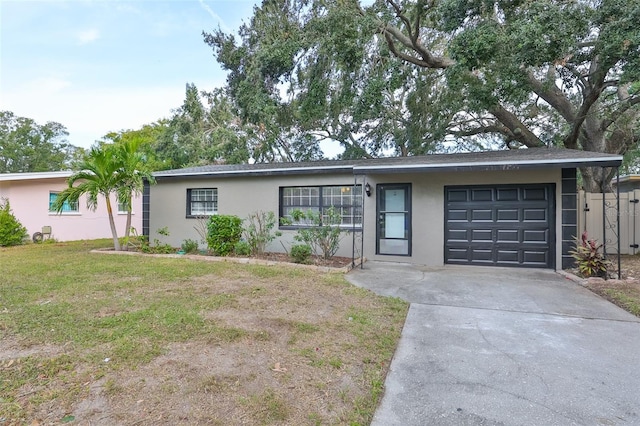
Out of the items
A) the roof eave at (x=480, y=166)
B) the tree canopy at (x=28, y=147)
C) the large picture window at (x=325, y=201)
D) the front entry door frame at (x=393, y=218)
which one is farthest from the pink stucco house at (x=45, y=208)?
the tree canopy at (x=28, y=147)

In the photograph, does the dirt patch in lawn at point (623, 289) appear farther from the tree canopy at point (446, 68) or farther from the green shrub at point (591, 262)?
the tree canopy at point (446, 68)

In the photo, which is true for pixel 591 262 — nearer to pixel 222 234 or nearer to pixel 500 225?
pixel 500 225

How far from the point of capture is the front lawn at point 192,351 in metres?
2.13

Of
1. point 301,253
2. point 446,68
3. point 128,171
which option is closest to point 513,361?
point 301,253

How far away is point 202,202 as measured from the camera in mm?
10320

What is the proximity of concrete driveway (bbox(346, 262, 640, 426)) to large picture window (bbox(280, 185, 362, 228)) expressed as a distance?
11.7 feet

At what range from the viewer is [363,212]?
837 cm

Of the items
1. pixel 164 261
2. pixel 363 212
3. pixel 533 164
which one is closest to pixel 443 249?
pixel 363 212

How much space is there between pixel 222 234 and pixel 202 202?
2.51 meters

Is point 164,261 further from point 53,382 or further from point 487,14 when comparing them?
point 487,14

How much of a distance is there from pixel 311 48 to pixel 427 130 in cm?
643

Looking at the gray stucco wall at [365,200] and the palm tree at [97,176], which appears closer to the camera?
the gray stucco wall at [365,200]

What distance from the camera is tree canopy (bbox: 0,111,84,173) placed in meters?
28.4

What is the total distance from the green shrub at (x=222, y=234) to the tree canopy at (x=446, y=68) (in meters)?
4.52
